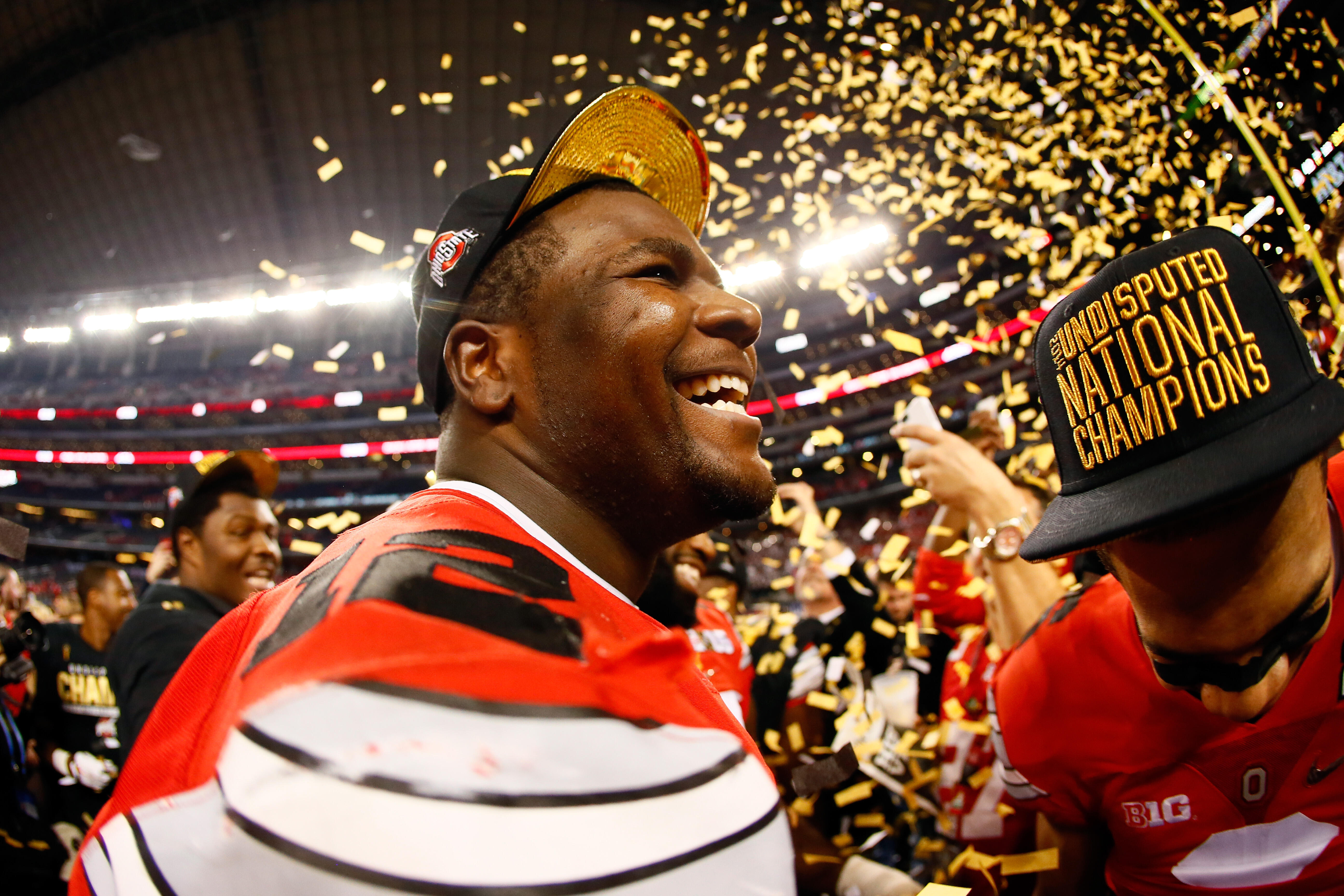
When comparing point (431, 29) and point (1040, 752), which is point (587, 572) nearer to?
point (1040, 752)

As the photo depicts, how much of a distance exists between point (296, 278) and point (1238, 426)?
29.6 meters

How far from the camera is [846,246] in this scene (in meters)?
23.0

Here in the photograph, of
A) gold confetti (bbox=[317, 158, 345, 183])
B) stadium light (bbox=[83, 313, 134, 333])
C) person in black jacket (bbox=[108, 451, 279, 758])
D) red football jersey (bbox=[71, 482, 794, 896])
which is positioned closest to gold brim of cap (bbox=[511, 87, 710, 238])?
red football jersey (bbox=[71, 482, 794, 896])

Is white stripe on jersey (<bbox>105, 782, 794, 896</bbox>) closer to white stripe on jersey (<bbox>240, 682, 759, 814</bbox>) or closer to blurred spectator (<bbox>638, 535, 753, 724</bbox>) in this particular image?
white stripe on jersey (<bbox>240, 682, 759, 814</bbox>)

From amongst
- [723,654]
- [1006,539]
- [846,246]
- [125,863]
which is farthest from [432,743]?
[846,246]

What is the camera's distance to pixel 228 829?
1.69 ft

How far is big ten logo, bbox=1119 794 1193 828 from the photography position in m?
1.61

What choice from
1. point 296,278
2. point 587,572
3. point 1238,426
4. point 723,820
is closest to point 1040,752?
point 1238,426

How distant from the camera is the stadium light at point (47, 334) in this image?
91.2ft

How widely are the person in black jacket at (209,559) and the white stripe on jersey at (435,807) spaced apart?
2496mm

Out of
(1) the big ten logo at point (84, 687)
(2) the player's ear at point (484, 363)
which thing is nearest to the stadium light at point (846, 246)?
(1) the big ten logo at point (84, 687)

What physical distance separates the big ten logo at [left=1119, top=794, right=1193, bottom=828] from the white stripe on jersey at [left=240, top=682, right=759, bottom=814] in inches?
68.5

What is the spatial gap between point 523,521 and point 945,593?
334cm

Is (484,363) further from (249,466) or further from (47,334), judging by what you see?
(47,334)
